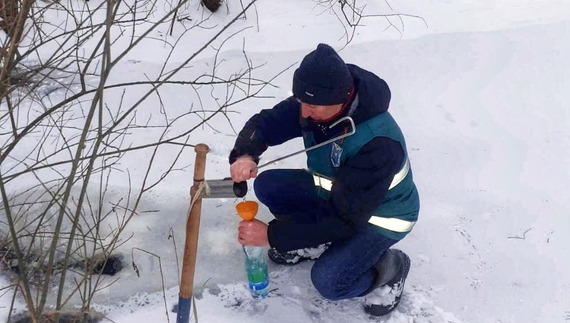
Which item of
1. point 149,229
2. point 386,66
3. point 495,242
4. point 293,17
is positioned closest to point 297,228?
point 149,229

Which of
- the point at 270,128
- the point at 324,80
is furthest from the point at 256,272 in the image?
the point at 324,80

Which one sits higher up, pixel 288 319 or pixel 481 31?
pixel 288 319

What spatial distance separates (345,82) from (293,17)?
306cm

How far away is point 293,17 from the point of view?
4883mm

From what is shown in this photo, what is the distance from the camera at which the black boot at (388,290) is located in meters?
2.36

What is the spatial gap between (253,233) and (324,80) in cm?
66

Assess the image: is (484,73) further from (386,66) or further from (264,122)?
(264,122)

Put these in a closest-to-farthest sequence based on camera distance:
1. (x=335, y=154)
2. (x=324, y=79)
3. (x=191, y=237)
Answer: (x=324, y=79)
(x=191, y=237)
(x=335, y=154)

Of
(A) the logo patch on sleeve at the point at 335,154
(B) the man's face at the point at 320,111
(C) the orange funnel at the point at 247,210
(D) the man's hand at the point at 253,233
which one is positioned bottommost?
(D) the man's hand at the point at 253,233

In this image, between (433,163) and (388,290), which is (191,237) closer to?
(388,290)

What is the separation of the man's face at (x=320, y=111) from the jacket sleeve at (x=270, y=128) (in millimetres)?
296

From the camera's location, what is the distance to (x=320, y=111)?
208cm

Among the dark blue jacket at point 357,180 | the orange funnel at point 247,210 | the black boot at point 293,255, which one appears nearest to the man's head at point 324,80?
the dark blue jacket at point 357,180

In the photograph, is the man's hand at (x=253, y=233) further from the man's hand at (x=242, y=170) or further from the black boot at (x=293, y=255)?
the black boot at (x=293, y=255)
